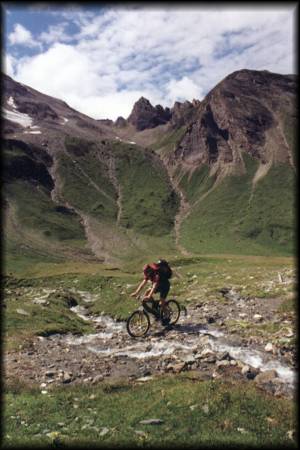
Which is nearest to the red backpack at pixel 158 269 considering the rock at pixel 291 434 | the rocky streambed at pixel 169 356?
the rocky streambed at pixel 169 356

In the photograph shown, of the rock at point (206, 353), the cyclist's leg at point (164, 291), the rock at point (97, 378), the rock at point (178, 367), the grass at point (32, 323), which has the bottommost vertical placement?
the grass at point (32, 323)

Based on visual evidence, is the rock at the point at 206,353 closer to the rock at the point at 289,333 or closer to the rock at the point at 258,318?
the rock at the point at 289,333

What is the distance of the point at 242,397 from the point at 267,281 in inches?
954

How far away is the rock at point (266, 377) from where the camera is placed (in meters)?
16.3

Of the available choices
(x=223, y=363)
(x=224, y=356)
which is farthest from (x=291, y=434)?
(x=224, y=356)

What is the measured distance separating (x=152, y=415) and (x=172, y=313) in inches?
488

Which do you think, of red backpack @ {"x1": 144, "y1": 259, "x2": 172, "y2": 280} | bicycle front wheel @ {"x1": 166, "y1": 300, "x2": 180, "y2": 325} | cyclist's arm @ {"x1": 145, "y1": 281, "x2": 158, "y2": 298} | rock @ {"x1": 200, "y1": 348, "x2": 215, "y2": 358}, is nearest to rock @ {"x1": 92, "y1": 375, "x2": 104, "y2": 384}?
rock @ {"x1": 200, "y1": 348, "x2": 215, "y2": 358}

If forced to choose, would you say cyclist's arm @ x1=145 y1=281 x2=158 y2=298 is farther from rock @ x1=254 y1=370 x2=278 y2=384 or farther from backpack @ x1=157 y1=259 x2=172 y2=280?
rock @ x1=254 y1=370 x2=278 y2=384

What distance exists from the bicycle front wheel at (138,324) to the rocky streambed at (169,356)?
556 mm

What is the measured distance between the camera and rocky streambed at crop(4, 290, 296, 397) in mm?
17672

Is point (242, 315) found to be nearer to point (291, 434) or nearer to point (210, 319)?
point (210, 319)

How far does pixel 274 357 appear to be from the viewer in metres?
19.0

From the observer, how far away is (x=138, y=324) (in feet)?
82.6

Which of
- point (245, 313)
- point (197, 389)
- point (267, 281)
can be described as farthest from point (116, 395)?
point (267, 281)
